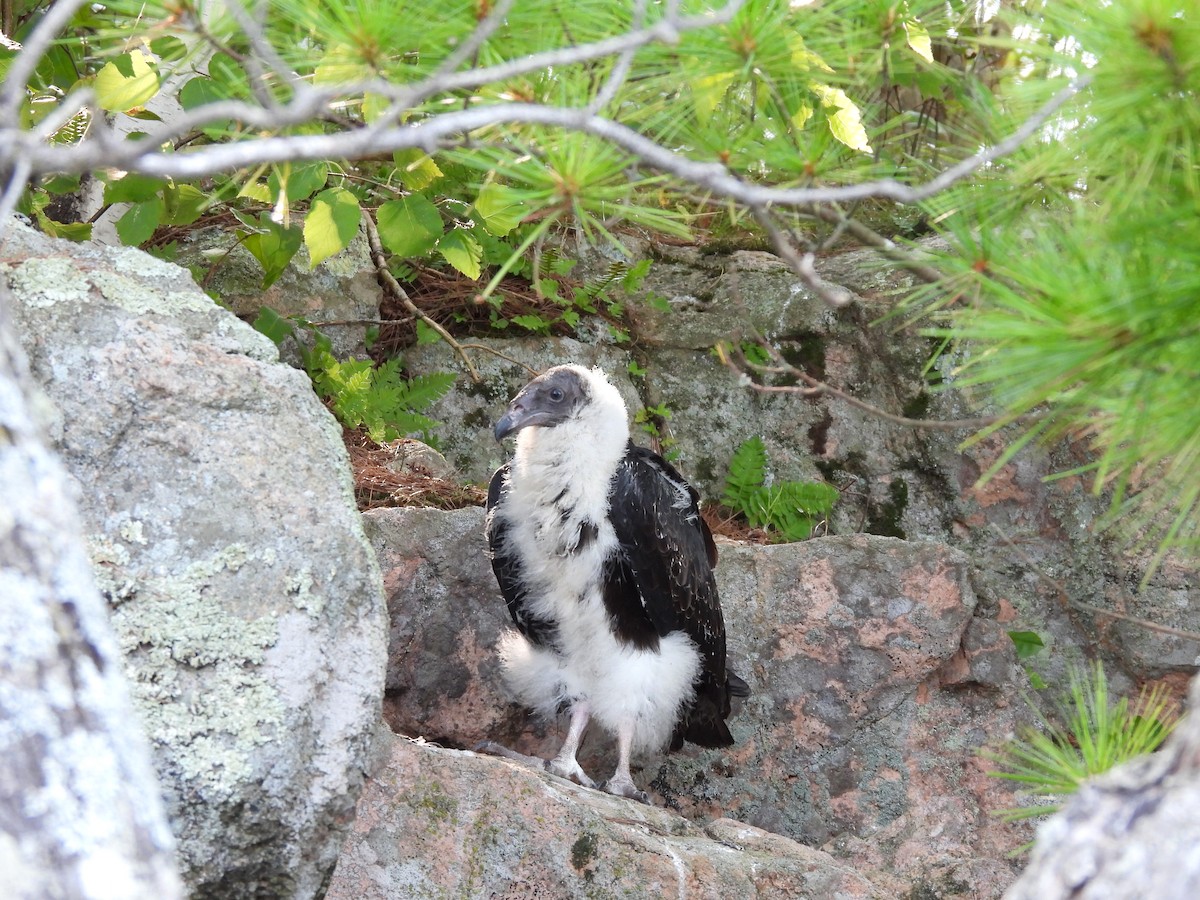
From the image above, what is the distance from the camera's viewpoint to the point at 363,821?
381 cm

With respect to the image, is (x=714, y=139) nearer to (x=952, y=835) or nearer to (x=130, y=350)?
(x=130, y=350)

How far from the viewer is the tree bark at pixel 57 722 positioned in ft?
4.56

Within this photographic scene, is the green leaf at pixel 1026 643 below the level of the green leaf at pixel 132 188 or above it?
below

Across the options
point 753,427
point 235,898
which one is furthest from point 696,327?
point 235,898

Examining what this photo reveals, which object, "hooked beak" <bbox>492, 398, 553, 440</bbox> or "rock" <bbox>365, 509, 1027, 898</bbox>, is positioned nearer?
"hooked beak" <bbox>492, 398, 553, 440</bbox>

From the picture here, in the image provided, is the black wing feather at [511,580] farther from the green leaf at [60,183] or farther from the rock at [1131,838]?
the rock at [1131,838]

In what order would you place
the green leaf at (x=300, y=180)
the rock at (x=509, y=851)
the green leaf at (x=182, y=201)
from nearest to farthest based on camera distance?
the rock at (x=509, y=851) < the green leaf at (x=300, y=180) < the green leaf at (x=182, y=201)

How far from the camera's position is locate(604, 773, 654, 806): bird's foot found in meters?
5.06

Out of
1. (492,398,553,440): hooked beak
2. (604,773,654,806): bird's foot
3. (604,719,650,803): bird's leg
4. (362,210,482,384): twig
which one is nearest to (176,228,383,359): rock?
(362,210,482,384): twig

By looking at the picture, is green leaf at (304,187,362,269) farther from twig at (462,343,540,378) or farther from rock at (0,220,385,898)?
twig at (462,343,540,378)

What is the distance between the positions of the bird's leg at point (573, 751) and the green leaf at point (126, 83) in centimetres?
301

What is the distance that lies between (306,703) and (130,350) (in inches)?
45.4

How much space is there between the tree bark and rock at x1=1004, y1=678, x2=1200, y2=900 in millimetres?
1117

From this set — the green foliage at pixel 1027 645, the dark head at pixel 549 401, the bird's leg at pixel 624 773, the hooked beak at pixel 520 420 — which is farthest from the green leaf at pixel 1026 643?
the hooked beak at pixel 520 420
